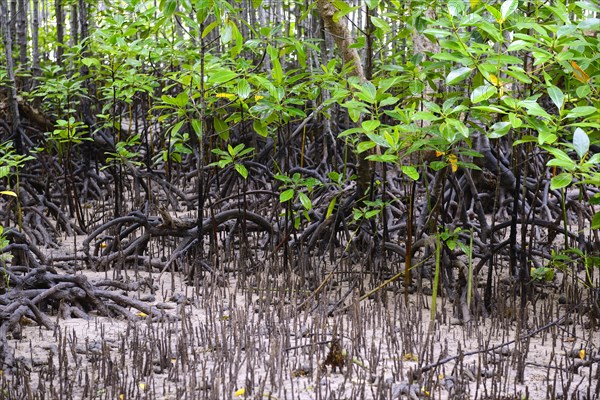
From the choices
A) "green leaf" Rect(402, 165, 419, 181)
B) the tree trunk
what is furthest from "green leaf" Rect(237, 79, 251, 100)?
"green leaf" Rect(402, 165, 419, 181)

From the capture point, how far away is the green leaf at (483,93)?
2574mm

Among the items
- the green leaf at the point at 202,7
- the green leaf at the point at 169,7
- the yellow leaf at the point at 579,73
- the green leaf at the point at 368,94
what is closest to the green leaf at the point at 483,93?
the yellow leaf at the point at 579,73

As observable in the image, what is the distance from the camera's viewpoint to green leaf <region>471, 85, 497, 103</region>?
8.45 feet

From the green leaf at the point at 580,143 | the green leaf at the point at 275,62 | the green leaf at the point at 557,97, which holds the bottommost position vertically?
the green leaf at the point at 580,143

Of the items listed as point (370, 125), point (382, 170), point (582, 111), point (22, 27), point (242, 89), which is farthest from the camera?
point (22, 27)

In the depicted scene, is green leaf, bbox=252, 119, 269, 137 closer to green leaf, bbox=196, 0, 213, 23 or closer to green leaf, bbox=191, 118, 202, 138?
green leaf, bbox=191, 118, 202, 138

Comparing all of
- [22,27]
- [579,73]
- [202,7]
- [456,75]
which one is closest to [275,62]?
[202,7]

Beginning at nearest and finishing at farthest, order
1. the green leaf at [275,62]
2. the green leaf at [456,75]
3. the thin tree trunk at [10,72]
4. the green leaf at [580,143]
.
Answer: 1. the green leaf at [580,143]
2. the green leaf at [456,75]
3. the green leaf at [275,62]
4. the thin tree trunk at [10,72]

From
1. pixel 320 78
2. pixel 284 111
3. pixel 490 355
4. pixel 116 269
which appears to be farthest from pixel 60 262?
pixel 490 355

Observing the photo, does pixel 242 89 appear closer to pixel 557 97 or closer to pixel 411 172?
pixel 411 172

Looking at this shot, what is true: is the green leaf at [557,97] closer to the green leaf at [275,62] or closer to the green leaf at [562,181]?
the green leaf at [562,181]

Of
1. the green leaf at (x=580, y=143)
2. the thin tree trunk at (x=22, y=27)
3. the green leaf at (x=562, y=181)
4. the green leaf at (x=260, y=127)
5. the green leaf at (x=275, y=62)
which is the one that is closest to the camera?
the green leaf at (x=580, y=143)

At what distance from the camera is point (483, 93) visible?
259 centimetres

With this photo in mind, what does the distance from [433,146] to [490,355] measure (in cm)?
82
